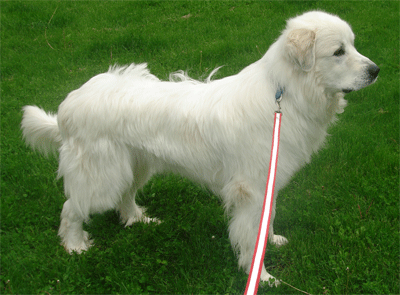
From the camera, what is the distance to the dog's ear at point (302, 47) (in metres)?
2.19

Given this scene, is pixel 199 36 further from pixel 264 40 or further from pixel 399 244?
pixel 399 244

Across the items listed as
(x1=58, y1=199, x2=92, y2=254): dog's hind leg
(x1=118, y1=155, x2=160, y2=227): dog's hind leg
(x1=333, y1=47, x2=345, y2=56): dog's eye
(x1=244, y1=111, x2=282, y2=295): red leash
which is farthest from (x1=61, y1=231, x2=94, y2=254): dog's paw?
(x1=333, y1=47, x2=345, y2=56): dog's eye

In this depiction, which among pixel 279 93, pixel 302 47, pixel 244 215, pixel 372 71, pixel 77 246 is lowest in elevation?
pixel 77 246

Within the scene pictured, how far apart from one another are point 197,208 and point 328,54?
2.07 meters

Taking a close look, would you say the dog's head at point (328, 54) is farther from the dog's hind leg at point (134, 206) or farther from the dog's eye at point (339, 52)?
the dog's hind leg at point (134, 206)

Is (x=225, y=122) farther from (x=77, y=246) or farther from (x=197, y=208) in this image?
(x=77, y=246)

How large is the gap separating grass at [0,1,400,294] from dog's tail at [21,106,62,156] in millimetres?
805

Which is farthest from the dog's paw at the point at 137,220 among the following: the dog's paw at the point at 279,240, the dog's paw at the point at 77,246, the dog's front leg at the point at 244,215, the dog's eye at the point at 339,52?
the dog's eye at the point at 339,52

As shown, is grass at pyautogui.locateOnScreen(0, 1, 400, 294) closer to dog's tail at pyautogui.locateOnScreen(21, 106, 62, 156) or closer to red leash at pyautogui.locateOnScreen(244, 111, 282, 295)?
dog's tail at pyautogui.locateOnScreen(21, 106, 62, 156)

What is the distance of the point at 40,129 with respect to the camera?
10.2 feet

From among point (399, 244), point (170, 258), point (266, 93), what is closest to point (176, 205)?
point (170, 258)

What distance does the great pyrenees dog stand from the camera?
90.4 inches

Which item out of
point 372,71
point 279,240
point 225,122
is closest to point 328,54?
point 372,71

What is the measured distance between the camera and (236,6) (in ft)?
25.0
